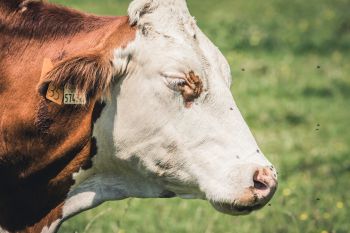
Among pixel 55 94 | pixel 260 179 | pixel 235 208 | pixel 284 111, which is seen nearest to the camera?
pixel 260 179

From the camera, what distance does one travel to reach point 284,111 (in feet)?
35.5

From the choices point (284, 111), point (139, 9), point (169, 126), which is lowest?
point (284, 111)

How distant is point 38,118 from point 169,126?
804 mm

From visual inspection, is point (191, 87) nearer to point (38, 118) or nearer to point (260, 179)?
point (260, 179)

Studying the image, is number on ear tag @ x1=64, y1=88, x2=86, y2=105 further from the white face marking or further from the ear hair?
the ear hair

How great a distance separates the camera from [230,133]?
4.27 m

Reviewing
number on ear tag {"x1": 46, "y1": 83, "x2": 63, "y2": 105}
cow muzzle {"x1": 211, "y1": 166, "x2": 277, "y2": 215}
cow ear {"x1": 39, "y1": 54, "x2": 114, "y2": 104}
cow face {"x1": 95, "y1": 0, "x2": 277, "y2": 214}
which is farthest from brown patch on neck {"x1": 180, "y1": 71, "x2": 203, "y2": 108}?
number on ear tag {"x1": 46, "y1": 83, "x2": 63, "y2": 105}

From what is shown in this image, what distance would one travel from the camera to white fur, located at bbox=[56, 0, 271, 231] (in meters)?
4.26

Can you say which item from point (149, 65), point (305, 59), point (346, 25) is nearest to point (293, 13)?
point (346, 25)

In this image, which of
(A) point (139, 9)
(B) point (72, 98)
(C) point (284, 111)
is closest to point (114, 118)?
(B) point (72, 98)

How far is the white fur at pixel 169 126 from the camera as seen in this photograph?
4262mm

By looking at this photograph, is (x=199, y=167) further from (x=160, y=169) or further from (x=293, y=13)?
(x=293, y=13)

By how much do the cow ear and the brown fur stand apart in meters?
0.06

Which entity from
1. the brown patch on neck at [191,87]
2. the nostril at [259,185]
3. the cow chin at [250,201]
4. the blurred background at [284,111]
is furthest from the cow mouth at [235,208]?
the blurred background at [284,111]
